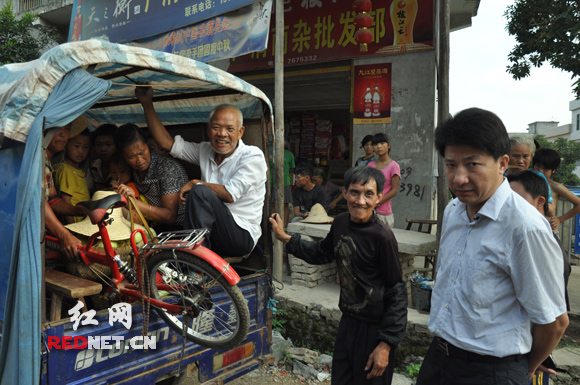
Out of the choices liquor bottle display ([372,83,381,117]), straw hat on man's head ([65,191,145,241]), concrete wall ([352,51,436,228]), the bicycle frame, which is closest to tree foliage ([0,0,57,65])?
liquor bottle display ([372,83,381,117])

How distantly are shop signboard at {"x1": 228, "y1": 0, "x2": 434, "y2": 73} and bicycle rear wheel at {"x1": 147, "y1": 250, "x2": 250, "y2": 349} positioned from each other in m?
5.37

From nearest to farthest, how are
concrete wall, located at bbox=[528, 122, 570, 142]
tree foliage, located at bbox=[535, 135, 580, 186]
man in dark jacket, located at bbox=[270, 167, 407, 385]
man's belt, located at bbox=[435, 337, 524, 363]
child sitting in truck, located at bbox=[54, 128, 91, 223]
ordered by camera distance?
man's belt, located at bbox=[435, 337, 524, 363] → man in dark jacket, located at bbox=[270, 167, 407, 385] → child sitting in truck, located at bbox=[54, 128, 91, 223] → tree foliage, located at bbox=[535, 135, 580, 186] → concrete wall, located at bbox=[528, 122, 570, 142]

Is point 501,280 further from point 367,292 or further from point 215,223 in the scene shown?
point 215,223

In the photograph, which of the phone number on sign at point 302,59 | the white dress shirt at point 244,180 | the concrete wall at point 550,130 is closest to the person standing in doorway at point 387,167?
the white dress shirt at point 244,180

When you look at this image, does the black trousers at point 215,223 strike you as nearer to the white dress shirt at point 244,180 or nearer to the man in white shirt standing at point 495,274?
the white dress shirt at point 244,180

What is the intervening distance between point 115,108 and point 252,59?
14.5 ft

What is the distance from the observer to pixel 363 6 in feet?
19.6

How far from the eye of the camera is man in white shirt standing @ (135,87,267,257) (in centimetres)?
285

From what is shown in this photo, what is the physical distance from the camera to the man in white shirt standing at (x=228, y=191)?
112 inches

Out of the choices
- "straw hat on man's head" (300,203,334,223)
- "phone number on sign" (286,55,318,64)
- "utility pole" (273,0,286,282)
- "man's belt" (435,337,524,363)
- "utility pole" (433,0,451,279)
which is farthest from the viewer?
"phone number on sign" (286,55,318,64)

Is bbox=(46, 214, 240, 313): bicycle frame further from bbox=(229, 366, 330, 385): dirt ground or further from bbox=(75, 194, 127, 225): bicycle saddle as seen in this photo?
bbox=(229, 366, 330, 385): dirt ground

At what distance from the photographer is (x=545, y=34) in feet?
23.3

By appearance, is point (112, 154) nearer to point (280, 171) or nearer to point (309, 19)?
point (280, 171)

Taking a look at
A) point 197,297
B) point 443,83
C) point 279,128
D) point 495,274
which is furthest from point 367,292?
point 279,128
